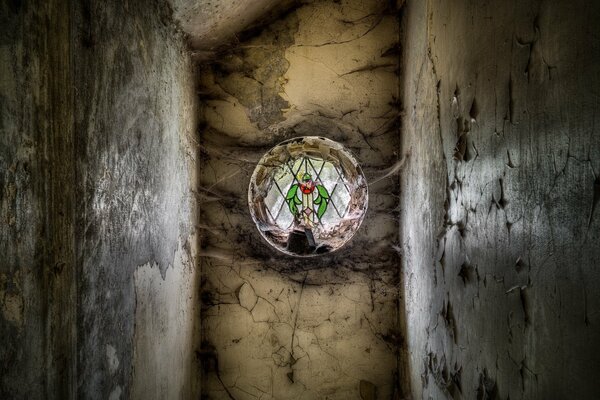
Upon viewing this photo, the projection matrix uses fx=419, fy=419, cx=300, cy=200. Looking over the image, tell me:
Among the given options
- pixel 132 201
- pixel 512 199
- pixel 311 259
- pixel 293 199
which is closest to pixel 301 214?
pixel 293 199

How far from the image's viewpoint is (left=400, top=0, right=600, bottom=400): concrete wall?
0.77 m

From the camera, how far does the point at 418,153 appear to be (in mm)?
2314

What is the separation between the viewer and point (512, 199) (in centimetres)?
108

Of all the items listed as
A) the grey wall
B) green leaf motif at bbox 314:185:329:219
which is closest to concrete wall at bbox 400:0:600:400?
the grey wall

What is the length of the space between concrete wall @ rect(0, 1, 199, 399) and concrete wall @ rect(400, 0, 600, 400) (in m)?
1.15

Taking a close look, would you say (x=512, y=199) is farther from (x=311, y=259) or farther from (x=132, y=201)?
(x=311, y=259)

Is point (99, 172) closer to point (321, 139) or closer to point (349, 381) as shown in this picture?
point (321, 139)

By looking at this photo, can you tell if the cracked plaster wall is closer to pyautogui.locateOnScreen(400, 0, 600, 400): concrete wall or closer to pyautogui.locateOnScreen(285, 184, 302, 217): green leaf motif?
pyautogui.locateOnScreen(285, 184, 302, 217): green leaf motif

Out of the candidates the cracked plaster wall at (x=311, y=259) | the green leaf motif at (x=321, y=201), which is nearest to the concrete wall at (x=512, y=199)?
the cracked plaster wall at (x=311, y=259)

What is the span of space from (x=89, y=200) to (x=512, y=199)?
1230 mm

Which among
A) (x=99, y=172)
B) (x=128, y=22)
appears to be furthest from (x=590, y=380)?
(x=128, y=22)

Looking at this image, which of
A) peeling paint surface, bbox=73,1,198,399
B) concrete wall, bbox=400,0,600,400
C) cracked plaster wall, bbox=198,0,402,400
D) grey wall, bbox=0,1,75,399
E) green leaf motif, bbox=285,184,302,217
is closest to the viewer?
Answer: concrete wall, bbox=400,0,600,400

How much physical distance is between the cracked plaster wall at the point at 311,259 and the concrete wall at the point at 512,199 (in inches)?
34.6

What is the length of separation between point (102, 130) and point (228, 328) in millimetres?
1906
